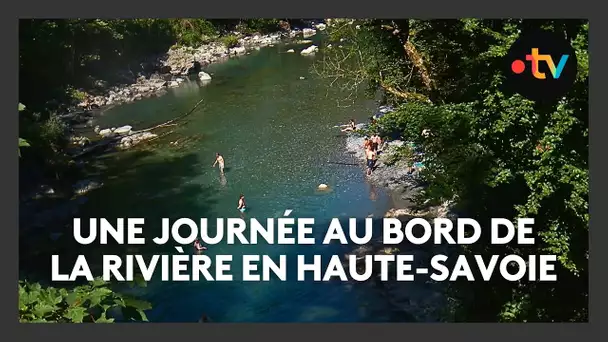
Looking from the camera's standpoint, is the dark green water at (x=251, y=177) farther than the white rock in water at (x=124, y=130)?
No

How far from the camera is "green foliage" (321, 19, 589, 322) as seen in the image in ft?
22.7

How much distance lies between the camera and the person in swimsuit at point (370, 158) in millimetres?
10055

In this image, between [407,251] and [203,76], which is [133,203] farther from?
[407,251]

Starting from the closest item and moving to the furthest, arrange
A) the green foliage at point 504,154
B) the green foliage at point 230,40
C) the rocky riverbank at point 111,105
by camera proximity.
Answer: the green foliage at point 504,154 < the rocky riverbank at point 111,105 < the green foliage at point 230,40

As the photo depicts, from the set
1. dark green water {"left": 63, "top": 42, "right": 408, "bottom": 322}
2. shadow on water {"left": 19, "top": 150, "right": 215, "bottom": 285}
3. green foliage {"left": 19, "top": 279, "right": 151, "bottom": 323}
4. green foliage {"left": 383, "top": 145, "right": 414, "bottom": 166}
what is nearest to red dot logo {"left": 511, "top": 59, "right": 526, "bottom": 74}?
green foliage {"left": 383, "top": 145, "right": 414, "bottom": 166}

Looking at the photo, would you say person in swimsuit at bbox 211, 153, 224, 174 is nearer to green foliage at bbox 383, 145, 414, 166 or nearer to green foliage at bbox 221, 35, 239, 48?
green foliage at bbox 221, 35, 239, 48

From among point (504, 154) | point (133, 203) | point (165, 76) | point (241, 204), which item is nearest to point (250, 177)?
point (241, 204)

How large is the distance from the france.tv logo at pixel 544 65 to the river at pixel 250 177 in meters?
2.55

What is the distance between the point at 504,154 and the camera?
278 inches

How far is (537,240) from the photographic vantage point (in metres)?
7.46

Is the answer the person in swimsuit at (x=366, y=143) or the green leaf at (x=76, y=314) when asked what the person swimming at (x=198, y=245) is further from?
the green leaf at (x=76, y=314)

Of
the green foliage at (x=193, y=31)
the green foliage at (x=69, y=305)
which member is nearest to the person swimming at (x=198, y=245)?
the green foliage at (x=193, y=31)

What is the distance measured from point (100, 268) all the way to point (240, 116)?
3084mm

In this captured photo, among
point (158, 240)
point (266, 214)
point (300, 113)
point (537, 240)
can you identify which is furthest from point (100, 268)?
point (537, 240)
